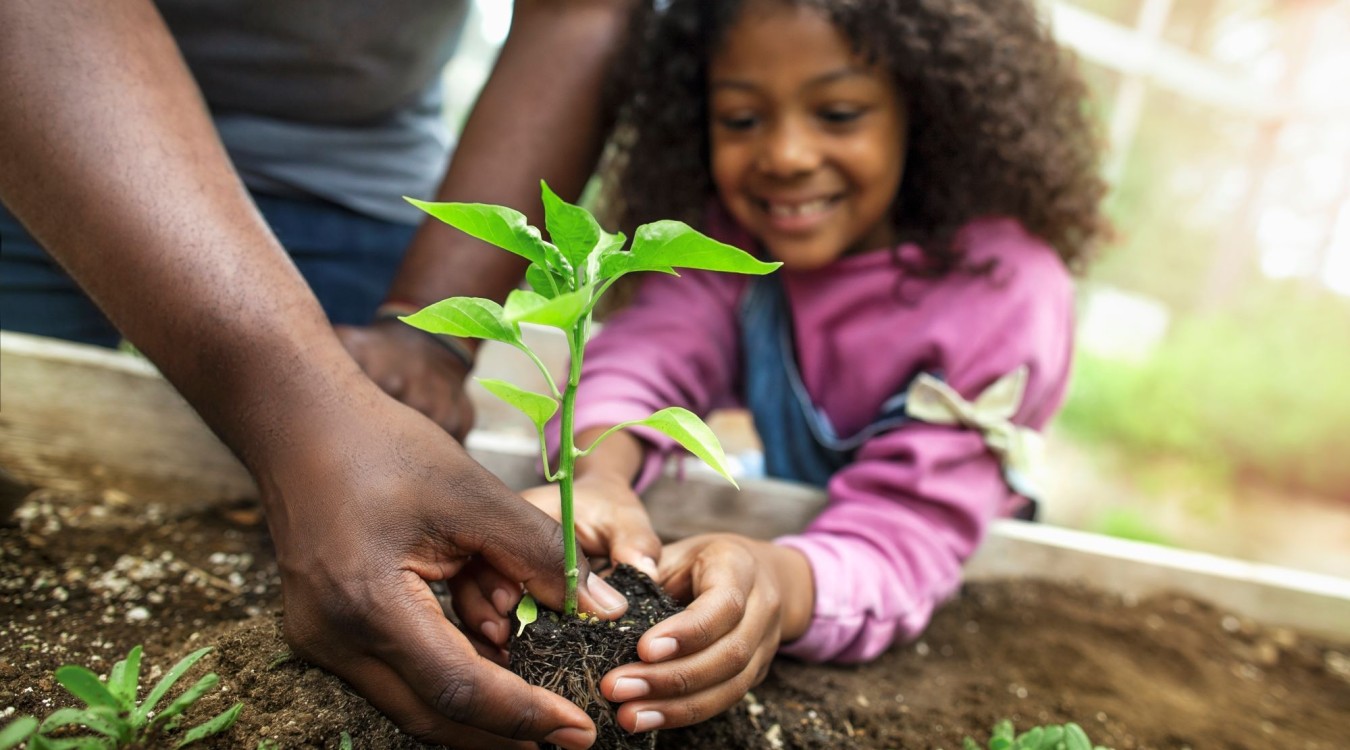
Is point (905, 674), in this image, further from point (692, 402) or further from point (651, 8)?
point (651, 8)

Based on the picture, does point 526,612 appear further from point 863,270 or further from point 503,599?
point 863,270

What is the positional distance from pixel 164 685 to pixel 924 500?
52.7 inches

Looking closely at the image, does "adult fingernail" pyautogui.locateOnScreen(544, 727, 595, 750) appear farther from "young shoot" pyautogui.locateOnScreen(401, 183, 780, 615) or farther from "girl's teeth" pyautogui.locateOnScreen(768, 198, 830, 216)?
"girl's teeth" pyautogui.locateOnScreen(768, 198, 830, 216)

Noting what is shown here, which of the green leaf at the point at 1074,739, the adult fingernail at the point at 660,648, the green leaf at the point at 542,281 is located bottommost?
the green leaf at the point at 1074,739

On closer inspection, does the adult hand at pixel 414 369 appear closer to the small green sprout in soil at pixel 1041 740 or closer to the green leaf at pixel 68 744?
the green leaf at pixel 68 744

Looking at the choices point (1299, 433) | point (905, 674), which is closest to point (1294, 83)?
point (1299, 433)

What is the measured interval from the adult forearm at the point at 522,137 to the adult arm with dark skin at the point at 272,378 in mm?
529

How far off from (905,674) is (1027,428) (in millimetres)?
699

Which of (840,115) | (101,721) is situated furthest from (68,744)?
(840,115)

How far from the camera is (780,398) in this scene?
2.24 meters

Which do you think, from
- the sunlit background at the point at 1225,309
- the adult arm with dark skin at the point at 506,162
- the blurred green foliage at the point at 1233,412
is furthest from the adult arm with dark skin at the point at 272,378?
the blurred green foliage at the point at 1233,412

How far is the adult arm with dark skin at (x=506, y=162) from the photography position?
1704 mm

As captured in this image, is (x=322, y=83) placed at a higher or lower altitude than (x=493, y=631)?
higher

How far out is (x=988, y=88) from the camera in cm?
205
